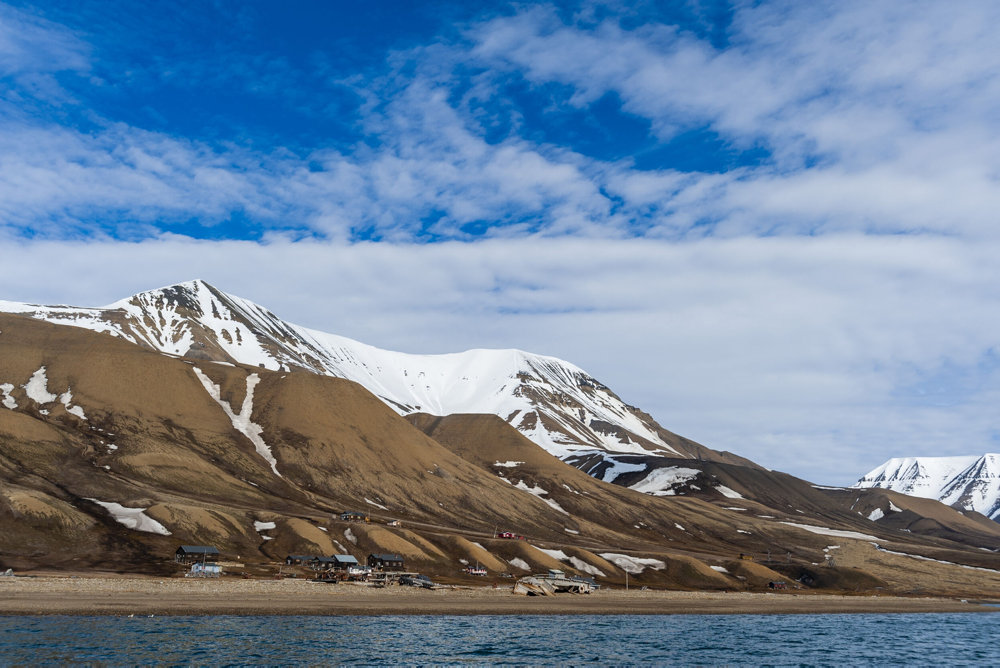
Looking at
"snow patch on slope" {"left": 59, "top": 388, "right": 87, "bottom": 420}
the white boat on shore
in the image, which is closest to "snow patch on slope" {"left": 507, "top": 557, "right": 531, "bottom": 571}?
the white boat on shore

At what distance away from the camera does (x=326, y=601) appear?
297ft

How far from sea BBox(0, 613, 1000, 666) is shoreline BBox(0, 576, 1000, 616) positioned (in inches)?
150

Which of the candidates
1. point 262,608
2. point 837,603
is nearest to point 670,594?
point 837,603

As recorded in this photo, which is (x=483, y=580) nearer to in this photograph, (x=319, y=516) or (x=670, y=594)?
(x=670, y=594)

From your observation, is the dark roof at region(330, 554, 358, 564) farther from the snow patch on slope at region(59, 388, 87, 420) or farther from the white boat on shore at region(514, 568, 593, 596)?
the snow patch on slope at region(59, 388, 87, 420)

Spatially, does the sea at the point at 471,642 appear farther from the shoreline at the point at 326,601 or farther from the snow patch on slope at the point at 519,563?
the snow patch on slope at the point at 519,563

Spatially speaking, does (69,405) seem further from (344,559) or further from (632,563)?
(632,563)

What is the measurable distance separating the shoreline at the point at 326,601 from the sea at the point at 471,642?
12.5 feet

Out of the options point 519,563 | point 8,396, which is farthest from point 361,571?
point 8,396

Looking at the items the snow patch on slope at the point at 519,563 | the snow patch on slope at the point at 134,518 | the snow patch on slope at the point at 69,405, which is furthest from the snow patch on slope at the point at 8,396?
the snow patch on slope at the point at 519,563

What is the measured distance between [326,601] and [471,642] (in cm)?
2886

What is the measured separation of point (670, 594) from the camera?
435 ft

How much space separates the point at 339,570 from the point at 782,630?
61.8 metres

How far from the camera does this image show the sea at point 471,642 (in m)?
54.3
